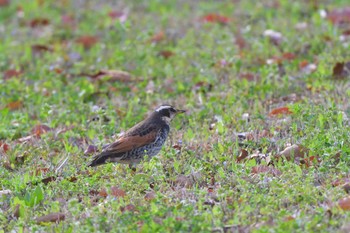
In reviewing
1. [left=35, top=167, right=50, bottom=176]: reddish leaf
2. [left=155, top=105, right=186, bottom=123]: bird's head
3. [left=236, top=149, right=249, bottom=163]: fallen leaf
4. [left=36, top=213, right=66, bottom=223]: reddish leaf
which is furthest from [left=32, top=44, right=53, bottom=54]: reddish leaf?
[left=36, top=213, right=66, bottom=223]: reddish leaf

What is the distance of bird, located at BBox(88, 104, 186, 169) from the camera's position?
26.8 ft

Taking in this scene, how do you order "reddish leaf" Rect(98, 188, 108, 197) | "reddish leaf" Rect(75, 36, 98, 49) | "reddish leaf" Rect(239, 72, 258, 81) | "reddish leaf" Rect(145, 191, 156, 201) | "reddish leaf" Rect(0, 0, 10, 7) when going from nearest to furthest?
"reddish leaf" Rect(145, 191, 156, 201)
"reddish leaf" Rect(98, 188, 108, 197)
"reddish leaf" Rect(239, 72, 258, 81)
"reddish leaf" Rect(75, 36, 98, 49)
"reddish leaf" Rect(0, 0, 10, 7)

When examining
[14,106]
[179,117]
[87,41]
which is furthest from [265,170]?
[87,41]

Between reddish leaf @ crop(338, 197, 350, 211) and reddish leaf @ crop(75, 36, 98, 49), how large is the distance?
290 inches

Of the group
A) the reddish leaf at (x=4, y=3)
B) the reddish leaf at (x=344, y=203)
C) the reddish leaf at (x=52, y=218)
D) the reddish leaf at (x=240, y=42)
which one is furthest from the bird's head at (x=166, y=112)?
the reddish leaf at (x=4, y=3)

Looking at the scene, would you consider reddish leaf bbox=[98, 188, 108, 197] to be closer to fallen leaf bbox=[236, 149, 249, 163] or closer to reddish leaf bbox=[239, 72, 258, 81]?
fallen leaf bbox=[236, 149, 249, 163]

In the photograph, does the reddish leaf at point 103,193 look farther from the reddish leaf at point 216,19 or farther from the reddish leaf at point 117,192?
the reddish leaf at point 216,19

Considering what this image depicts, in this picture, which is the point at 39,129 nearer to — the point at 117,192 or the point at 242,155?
the point at 242,155

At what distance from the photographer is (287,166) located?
7.37 meters

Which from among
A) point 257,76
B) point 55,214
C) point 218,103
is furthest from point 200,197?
point 257,76

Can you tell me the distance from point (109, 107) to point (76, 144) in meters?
1.05

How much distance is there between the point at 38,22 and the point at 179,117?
18.2 feet

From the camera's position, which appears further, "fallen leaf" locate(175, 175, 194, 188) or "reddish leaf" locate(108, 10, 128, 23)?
"reddish leaf" locate(108, 10, 128, 23)

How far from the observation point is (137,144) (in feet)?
27.6
